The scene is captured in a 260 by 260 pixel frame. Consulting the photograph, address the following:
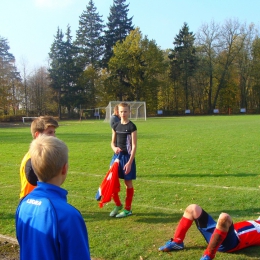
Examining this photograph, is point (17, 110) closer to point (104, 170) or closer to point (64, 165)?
point (104, 170)

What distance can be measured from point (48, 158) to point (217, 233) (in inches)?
109

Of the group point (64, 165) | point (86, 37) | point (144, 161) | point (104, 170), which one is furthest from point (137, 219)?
point (86, 37)

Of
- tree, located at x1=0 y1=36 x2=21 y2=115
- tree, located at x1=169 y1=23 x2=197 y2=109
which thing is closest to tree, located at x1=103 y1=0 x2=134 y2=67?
tree, located at x1=169 y1=23 x2=197 y2=109

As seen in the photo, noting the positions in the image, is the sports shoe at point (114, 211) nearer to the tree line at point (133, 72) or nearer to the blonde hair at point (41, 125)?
the blonde hair at point (41, 125)

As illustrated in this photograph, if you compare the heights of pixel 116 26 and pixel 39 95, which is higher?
pixel 116 26

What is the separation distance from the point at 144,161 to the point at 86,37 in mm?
64502

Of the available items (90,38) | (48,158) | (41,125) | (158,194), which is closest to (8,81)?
(90,38)

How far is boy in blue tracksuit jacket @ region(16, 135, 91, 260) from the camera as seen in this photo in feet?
6.59

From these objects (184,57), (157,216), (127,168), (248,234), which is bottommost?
(157,216)

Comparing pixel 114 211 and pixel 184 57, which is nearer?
pixel 114 211

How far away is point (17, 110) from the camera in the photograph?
69125 mm

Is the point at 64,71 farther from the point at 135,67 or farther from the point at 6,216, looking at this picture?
the point at 6,216

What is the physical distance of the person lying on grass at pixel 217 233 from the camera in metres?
4.13

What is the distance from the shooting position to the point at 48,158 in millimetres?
2117
